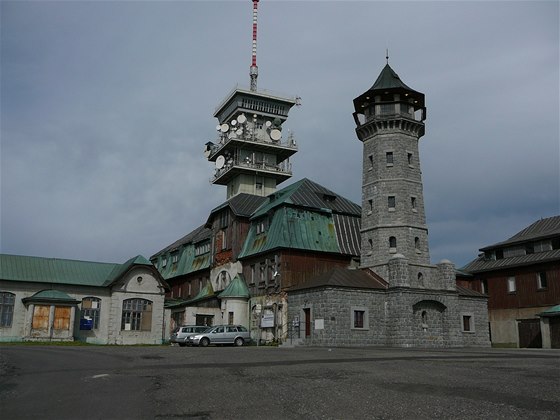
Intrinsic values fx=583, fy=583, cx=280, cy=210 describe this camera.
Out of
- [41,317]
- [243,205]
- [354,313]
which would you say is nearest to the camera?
[354,313]

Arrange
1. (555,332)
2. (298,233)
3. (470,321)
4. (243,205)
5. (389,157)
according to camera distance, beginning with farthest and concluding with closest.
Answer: (243,205), (298,233), (389,157), (470,321), (555,332)

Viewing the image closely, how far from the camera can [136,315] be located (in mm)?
48188

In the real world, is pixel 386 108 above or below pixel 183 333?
above

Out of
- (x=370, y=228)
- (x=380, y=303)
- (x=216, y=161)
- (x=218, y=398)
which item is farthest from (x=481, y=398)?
(x=216, y=161)

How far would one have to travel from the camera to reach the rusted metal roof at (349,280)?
38.4 m

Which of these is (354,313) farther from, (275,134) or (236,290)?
(275,134)

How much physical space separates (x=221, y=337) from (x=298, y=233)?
1037 centimetres

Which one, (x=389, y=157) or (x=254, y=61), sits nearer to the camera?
(x=389, y=157)

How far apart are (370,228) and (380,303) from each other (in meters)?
5.81

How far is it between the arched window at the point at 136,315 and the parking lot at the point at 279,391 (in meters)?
30.3

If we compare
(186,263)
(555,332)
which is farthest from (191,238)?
(555,332)

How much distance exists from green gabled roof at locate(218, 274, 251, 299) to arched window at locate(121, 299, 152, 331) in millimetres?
6472

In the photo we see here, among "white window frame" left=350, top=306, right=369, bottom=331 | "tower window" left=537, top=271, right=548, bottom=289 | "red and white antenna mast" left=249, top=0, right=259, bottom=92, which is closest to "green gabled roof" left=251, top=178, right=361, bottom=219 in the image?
"white window frame" left=350, top=306, right=369, bottom=331

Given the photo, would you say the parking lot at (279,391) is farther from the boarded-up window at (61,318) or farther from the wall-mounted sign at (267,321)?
Result: the boarded-up window at (61,318)
